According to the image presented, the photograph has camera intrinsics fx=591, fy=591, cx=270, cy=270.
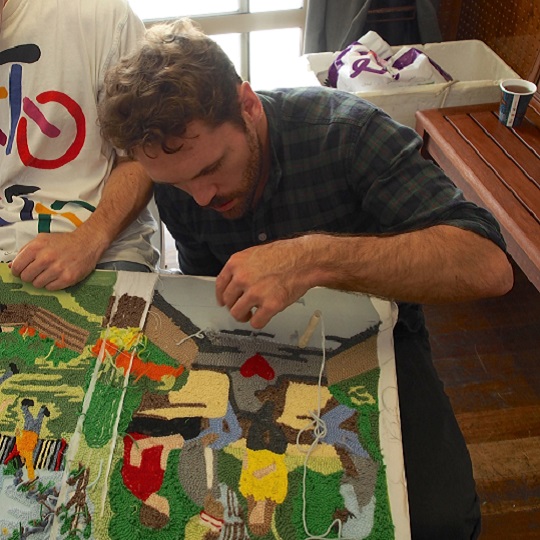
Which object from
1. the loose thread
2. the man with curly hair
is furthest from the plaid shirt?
the loose thread

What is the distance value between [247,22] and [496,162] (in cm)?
123

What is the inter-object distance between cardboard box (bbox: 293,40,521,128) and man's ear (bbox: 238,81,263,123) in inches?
33.1

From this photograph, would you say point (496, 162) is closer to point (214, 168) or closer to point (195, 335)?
point (214, 168)

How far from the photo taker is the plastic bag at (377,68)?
6.30 ft

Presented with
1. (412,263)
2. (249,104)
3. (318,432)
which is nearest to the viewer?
(318,432)

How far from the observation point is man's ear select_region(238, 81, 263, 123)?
39.7 inches

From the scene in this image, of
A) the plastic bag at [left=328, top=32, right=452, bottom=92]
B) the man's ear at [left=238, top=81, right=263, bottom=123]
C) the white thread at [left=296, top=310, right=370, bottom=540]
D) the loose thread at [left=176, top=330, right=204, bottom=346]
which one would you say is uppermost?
the man's ear at [left=238, top=81, right=263, bottom=123]

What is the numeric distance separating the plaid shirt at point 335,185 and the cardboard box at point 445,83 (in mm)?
788

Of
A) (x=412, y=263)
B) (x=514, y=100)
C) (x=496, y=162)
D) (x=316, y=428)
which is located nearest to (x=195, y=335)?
(x=316, y=428)

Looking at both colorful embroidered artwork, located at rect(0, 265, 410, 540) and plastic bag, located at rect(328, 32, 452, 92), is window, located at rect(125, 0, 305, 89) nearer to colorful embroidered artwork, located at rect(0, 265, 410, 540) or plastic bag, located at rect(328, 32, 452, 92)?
plastic bag, located at rect(328, 32, 452, 92)

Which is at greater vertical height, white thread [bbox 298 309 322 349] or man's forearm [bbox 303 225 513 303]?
man's forearm [bbox 303 225 513 303]

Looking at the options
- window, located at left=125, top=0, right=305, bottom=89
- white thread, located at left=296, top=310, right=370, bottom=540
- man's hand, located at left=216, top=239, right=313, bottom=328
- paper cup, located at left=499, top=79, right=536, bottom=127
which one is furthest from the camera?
window, located at left=125, top=0, right=305, bottom=89

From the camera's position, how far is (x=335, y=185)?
3.59 ft

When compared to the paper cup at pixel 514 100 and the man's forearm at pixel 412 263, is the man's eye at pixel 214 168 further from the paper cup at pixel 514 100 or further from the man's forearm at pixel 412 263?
the paper cup at pixel 514 100
